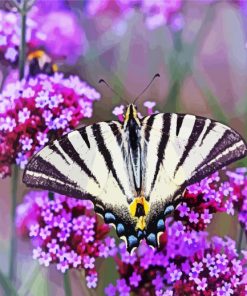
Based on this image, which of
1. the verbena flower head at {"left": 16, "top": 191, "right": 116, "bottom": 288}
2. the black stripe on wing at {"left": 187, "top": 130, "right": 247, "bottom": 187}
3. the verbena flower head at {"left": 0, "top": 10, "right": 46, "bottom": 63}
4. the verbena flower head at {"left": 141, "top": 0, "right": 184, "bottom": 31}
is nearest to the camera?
the black stripe on wing at {"left": 187, "top": 130, "right": 247, "bottom": 187}

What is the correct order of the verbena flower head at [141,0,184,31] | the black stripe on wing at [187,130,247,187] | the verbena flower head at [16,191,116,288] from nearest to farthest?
the black stripe on wing at [187,130,247,187] < the verbena flower head at [16,191,116,288] < the verbena flower head at [141,0,184,31]

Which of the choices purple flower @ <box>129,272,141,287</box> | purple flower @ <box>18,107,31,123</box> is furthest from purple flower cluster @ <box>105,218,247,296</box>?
purple flower @ <box>18,107,31,123</box>

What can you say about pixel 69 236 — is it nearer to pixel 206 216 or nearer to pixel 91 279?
pixel 91 279

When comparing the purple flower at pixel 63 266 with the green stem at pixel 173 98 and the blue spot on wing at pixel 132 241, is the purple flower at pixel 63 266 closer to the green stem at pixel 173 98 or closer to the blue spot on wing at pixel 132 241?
the blue spot on wing at pixel 132 241

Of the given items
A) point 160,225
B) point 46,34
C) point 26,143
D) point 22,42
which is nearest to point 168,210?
point 160,225

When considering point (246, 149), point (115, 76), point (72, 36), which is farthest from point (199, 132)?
point (72, 36)

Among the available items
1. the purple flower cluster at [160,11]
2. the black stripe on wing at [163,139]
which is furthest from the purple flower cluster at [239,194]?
the purple flower cluster at [160,11]

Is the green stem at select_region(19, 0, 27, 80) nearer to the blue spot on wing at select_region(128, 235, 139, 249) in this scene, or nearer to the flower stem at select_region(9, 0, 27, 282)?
the flower stem at select_region(9, 0, 27, 282)
